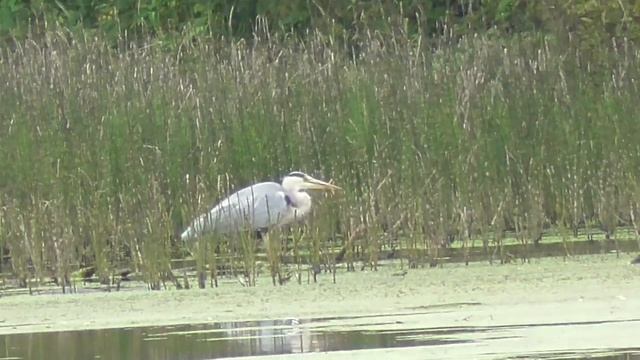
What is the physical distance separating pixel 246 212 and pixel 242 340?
3263mm

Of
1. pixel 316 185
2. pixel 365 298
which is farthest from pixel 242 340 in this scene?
pixel 316 185

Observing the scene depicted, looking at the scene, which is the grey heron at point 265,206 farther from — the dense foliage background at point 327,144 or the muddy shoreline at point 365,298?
the muddy shoreline at point 365,298

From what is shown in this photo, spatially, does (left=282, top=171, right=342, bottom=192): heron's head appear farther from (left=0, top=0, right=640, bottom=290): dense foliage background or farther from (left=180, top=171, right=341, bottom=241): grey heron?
(left=0, top=0, right=640, bottom=290): dense foliage background

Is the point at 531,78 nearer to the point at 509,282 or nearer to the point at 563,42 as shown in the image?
the point at 563,42

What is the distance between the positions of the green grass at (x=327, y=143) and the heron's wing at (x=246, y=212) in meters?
0.15

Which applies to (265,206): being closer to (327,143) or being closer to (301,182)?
(301,182)

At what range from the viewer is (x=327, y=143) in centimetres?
1094

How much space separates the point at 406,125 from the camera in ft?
34.7

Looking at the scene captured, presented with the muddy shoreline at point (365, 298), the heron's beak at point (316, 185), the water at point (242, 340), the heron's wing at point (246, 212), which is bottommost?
the water at point (242, 340)

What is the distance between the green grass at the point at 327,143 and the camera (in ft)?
32.4

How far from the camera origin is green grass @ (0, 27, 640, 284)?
9.88m

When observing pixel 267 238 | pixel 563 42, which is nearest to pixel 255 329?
pixel 267 238

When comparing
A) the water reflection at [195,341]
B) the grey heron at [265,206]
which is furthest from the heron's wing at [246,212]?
the water reflection at [195,341]

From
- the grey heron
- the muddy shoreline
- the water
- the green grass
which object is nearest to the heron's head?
the grey heron
